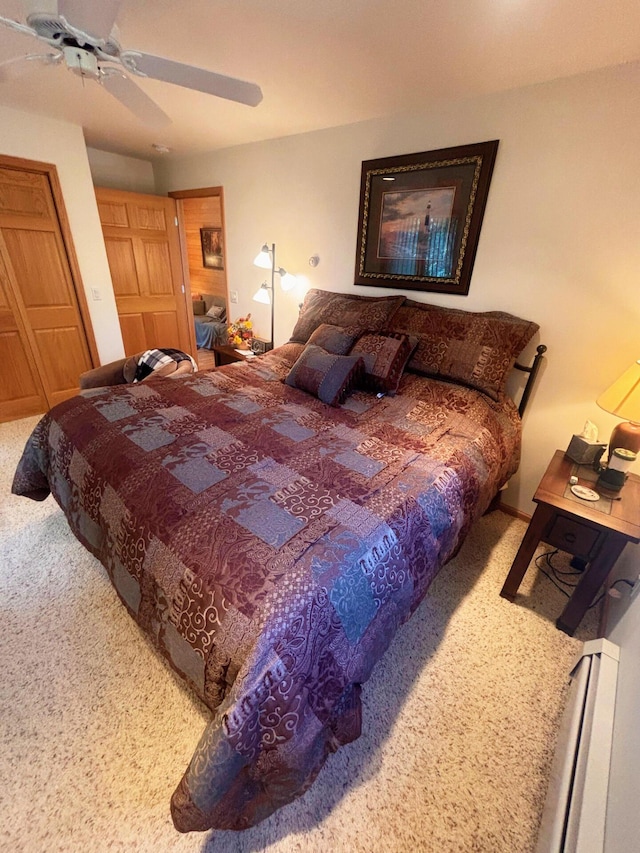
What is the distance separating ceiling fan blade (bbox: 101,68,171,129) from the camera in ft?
4.47

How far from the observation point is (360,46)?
1.52 m

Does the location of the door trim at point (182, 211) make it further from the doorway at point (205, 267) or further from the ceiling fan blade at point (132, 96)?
the ceiling fan blade at point (132, 96)

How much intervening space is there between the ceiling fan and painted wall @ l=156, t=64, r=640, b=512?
1.30 metres

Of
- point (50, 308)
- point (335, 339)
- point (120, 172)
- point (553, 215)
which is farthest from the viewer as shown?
point (120, 172)

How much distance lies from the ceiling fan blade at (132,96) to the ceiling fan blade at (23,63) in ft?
0.54

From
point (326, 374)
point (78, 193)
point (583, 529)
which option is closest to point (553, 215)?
point (326, 374)

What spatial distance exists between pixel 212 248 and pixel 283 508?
579 cm

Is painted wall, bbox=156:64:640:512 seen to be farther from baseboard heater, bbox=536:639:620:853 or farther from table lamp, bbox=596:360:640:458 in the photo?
baseboard heater, bbox=536:639:620:853

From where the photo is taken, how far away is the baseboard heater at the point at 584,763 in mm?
889

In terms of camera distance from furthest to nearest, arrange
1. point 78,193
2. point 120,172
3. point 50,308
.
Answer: point 120,172, point 50,308, point 78,193

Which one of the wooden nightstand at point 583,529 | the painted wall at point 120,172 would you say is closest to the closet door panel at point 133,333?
the painted wall at point 120,172

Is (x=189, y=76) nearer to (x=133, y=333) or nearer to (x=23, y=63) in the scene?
(x=23, y=63)

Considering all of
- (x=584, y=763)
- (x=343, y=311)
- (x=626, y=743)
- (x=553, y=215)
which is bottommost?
(x=584, y=763)

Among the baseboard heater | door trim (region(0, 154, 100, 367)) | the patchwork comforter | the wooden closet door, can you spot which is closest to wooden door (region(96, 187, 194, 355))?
door trim (region(0, 154, 100, 367))
